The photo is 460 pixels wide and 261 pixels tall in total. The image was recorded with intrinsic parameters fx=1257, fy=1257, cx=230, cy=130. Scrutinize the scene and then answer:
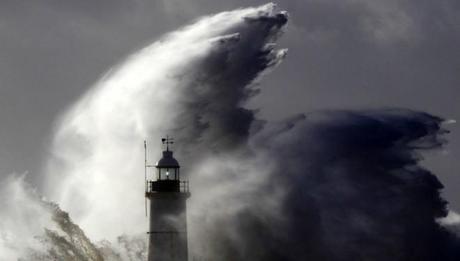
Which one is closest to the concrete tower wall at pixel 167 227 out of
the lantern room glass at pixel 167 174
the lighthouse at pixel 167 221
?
the lighthouse at pixel 167 221

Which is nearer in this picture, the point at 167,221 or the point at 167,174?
the point at 167,221

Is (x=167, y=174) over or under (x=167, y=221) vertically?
over

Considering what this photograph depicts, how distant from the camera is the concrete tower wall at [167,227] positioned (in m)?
60.3

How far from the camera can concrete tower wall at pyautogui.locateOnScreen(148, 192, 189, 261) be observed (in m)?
60.3

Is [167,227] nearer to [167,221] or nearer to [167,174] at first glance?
[167,221]

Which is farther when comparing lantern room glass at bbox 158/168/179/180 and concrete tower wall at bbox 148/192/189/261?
lantern room glass at bbox 158/168/179/180

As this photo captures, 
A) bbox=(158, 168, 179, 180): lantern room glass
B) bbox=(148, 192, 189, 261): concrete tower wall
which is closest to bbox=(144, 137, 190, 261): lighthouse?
bbox=(148, 192, 189, 261): concrete tower wall

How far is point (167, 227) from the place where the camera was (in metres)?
60.4

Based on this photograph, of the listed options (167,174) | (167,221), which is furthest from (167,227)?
(167,174)

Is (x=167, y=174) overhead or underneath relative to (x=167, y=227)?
overhead

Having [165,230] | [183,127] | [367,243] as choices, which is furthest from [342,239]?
[165,230]

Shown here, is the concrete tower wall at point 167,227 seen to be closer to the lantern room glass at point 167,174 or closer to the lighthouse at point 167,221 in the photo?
the lighthouse at point 167,221

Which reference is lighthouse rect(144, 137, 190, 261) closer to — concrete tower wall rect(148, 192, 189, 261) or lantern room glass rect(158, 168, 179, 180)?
concrete tower wall rect(148, 192, 189, 261)

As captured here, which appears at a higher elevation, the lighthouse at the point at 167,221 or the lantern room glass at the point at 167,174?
the lantern room glass at the point at 167,174
